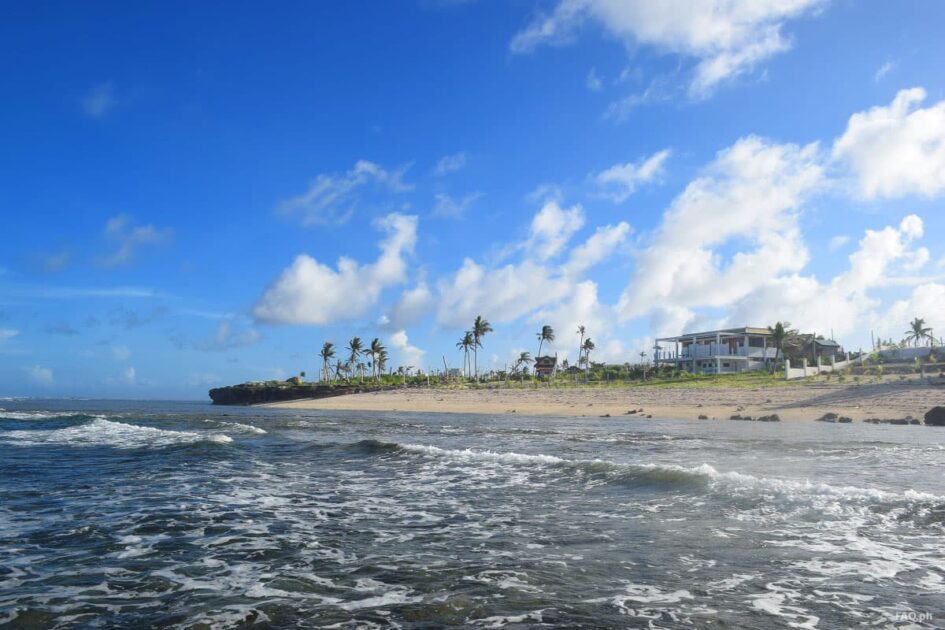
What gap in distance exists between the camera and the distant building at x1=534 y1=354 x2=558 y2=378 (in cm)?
11856

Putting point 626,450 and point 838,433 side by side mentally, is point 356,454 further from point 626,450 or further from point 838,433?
point 838,433

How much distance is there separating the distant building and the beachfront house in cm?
2472

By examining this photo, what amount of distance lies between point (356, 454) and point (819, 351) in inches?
3802

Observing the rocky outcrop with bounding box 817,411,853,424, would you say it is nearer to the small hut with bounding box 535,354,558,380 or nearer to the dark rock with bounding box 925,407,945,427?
the dark rock with bounding box 925,407,945,427

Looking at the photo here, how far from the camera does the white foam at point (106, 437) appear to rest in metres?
27.2

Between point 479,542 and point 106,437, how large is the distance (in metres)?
28.2

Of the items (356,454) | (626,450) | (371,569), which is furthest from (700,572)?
(356,454)

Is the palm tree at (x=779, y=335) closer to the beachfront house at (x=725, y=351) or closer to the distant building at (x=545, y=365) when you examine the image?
the beachfront house at (x=725, y=351)

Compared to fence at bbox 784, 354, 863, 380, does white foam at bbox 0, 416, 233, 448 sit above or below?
below

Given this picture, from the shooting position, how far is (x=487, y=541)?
978 cm

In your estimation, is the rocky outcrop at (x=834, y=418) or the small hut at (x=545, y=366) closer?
the rocky outcrop at (x=834, y=418)

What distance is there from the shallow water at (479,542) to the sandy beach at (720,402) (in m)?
25.1

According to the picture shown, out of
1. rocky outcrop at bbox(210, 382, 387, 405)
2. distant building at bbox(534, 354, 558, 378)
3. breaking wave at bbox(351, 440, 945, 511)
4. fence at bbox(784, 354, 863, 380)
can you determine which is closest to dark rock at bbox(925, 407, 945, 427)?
breaking wave at bbox(351, 440, 945, 511)

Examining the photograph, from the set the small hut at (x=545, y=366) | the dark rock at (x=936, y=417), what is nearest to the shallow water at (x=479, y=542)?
the dark rock at (x=936, y=417)
